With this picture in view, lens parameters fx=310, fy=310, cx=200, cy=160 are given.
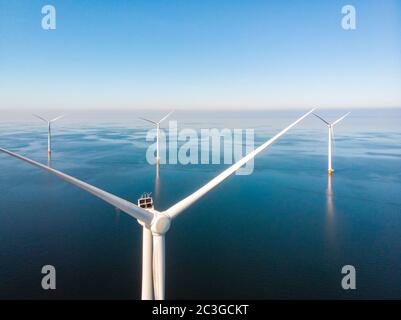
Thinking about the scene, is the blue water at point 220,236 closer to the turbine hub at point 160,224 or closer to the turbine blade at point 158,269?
the turbine blade at point 158,269

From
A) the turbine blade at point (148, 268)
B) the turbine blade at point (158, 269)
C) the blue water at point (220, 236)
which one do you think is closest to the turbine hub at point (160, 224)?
the turbine blade at point (158, 269)

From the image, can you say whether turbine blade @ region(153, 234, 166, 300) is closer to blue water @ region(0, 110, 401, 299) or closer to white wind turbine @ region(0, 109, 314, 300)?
white wind turbine @ region(0, 109, 314, 300)

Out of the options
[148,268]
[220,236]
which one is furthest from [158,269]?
[220,236]

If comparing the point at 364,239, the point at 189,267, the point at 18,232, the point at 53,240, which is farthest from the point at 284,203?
the point at 18,232

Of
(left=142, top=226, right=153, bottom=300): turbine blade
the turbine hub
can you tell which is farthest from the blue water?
the turbine hub

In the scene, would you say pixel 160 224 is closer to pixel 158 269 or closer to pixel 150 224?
pixel 150 224
